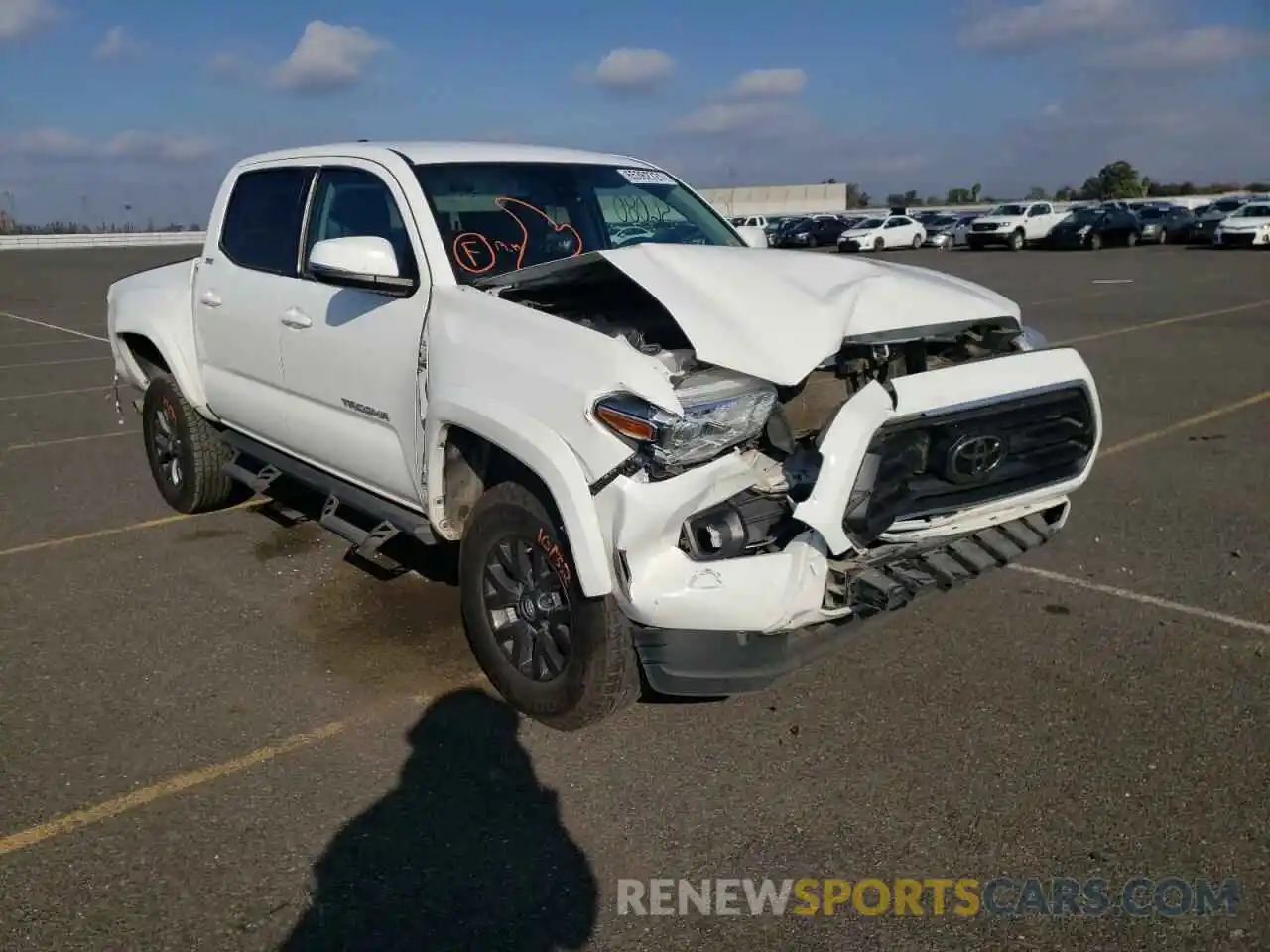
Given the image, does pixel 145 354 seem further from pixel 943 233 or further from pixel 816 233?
pixel 816 233

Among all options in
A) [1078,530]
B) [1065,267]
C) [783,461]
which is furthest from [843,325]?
[1065,267]

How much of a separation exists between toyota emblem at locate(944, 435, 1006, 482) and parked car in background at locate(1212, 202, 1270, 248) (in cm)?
3480

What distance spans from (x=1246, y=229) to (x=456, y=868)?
3667 cm

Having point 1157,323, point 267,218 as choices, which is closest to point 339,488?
point 267,218

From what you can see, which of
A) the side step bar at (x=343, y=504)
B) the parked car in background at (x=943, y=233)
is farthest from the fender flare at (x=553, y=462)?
the parked car in background at (x=943, y=233)

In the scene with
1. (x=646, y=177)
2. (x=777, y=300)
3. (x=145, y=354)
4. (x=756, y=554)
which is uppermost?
(x=646, y=177)

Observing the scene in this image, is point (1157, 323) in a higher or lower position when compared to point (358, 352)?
lower

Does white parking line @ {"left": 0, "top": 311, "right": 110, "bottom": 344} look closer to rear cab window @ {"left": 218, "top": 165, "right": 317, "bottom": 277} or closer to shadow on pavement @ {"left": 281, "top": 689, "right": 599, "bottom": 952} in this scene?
rear cab window @ {"left": 218, "top": 165, "right": 317, "bottom": 277}

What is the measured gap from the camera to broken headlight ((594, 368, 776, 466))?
10.3 ft

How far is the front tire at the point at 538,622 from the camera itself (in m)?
3.43

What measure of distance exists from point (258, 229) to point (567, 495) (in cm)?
309

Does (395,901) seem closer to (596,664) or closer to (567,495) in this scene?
(596,664)

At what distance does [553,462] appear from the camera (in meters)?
3.30

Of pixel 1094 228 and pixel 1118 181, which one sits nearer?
pixel 1094 228
